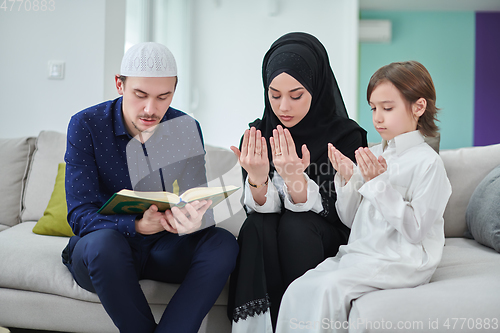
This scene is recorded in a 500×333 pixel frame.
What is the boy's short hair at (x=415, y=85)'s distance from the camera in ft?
3.95

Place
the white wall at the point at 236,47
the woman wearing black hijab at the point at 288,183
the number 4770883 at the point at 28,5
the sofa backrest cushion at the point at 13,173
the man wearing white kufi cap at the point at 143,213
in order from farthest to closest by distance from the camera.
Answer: the white wall at the point at 236,47
the number 4770883 at the point at 28,5
the sofa backrest cushion at the point at 13,173
the woman wearing black hijab at the point at 288,183
the man wearing white kufi cap at the point at 143,213

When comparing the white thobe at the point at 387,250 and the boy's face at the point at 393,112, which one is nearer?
the white thobe at the point at 387,250

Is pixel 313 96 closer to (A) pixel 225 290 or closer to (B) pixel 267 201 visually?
(B) pixel 267 201

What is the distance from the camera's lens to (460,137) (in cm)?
438

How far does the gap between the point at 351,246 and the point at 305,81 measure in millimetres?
603

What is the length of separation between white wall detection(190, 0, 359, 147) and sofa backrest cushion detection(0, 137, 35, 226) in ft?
7.11

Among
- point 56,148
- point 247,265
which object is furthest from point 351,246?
point 56,148

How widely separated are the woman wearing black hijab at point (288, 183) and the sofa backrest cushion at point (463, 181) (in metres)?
0.53

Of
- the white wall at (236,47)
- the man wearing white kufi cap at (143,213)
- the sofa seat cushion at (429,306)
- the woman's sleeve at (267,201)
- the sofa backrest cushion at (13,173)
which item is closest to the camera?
the sofa seat cushion at (429,306)

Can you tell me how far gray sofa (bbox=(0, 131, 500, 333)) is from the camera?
3.24 feet

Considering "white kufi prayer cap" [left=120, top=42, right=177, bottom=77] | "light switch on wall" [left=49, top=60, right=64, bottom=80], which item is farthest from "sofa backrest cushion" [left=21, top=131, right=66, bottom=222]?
"white kufi prayer cap" [left=120, top=42, right=177, bottom=77]

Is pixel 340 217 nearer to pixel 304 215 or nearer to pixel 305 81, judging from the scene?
pixel 304 215

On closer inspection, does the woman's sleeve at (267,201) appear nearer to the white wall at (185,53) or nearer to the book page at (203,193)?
the book page at (203,193)

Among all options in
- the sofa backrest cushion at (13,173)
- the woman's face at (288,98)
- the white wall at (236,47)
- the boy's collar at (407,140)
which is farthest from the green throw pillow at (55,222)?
the white wall at (236,47)
